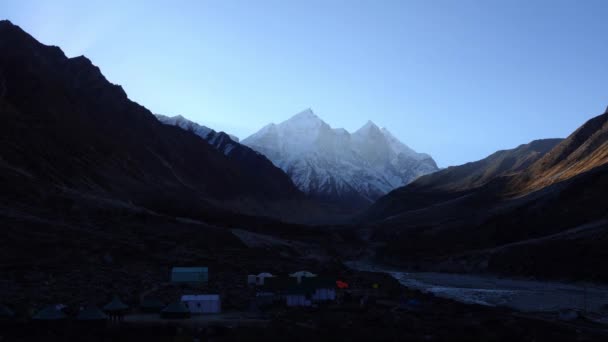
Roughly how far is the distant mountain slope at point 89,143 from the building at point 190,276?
1338 inches

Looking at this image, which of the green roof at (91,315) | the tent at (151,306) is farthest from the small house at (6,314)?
the tent at (151,306)

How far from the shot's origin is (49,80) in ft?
447

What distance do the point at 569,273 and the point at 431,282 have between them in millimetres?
14323

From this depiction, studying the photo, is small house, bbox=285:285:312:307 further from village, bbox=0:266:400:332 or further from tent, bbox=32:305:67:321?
tent, bbox=32:305:67:321

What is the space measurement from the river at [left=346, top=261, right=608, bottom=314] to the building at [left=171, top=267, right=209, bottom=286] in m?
19.8

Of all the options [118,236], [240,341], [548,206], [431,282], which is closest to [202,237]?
[118,236]

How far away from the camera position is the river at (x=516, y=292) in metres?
49.2

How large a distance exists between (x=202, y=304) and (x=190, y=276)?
13.0 metres

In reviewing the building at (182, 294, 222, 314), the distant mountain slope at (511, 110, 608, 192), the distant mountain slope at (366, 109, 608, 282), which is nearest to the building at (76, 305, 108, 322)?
the building at (182, 294, 222, 314)

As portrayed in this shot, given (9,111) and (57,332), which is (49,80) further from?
(57,332)

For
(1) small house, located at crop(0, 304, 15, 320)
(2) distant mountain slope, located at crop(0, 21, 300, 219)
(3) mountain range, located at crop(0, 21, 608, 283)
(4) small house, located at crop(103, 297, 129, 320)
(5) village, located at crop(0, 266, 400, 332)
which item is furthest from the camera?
(2) distant mountain slope, located at crop(0, 21, 300, 219)

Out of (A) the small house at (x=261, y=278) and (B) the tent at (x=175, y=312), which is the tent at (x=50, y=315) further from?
(A) the small house at (x=261, y=278)

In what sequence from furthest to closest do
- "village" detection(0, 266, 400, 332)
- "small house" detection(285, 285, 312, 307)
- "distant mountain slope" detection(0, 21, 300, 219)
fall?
1. "distant mountain slope" detection(0, 21, 300, 219)
2. "small house" detection(285, 285, 312, 307)
3. "village" detection(0, 266, 400, 332)

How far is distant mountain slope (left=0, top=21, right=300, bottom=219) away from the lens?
99.9 meters
